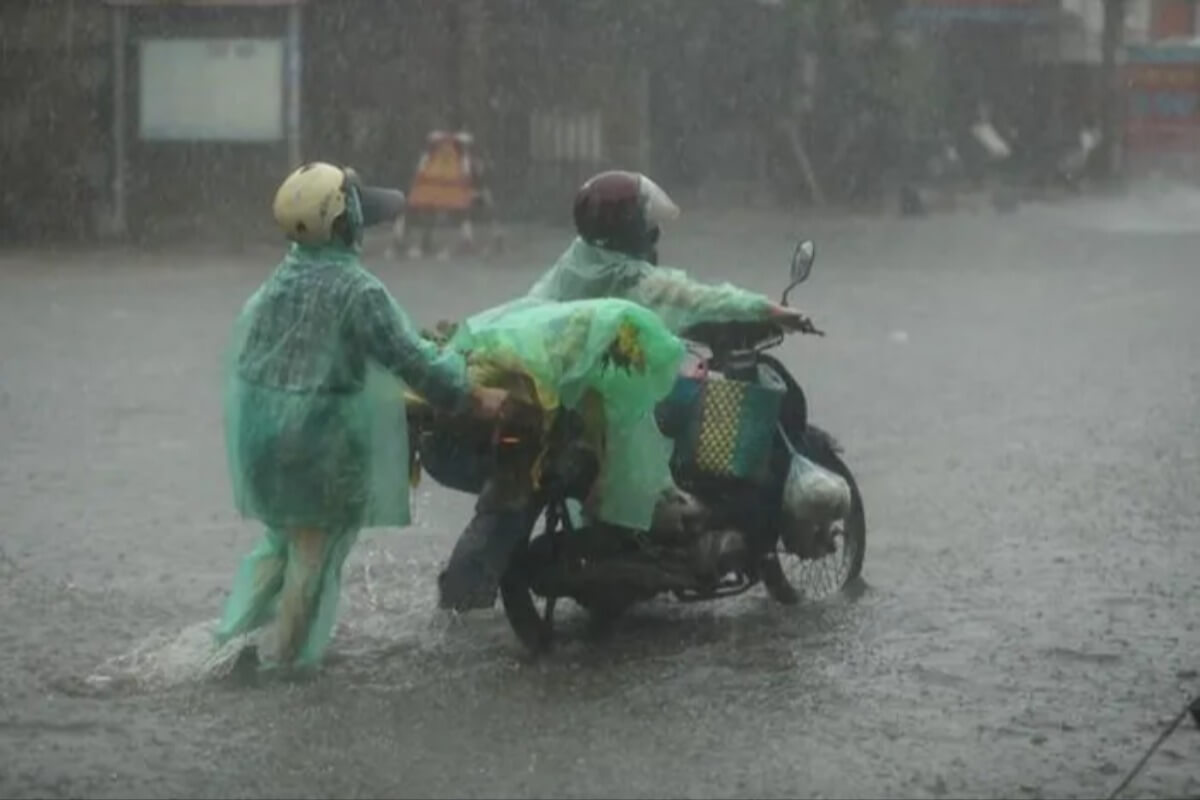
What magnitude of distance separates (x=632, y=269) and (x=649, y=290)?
0.11m

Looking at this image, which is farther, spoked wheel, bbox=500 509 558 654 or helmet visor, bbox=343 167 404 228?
spoked wheel, bbox=500 509 558 654

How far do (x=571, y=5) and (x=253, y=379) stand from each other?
85.7ft

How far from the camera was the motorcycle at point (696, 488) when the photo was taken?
7.25 meters

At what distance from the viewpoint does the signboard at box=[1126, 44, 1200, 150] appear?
51438mm

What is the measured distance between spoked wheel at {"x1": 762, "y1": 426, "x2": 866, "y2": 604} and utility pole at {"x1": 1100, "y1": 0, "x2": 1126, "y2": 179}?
1572 inches

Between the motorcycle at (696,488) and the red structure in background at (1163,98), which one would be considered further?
the red structure in background at (1163,98)

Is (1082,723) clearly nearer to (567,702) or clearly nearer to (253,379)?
(567,702)

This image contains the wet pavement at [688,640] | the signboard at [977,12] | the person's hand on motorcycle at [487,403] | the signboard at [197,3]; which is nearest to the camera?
the wet pavement at [688,640]

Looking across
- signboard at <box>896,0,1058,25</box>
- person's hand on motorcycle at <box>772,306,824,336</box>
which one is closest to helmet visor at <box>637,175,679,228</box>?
person's hand on motorcycle at <box>772,306,824,336</box>

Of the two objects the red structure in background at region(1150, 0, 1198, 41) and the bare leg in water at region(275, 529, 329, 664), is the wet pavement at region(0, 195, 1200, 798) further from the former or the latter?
the red structure in background at region(1150, 0, 1198, 41)

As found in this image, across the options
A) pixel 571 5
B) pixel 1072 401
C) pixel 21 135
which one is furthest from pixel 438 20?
pixel 1072 401

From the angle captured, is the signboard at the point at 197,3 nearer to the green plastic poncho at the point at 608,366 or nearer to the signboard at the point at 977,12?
the signboard at the point at 977,12

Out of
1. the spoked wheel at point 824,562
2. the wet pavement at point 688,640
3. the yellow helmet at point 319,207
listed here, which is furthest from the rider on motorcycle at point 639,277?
the yellow helmet at point 319,207

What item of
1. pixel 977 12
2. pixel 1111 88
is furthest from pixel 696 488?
pixel 1111 88
